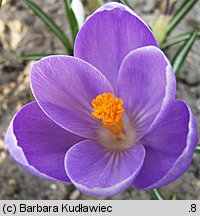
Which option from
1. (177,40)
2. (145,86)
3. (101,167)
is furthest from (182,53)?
(101,167)

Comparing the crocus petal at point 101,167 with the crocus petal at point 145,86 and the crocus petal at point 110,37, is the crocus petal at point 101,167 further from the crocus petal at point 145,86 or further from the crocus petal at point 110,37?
the crocus petal at point 110,37

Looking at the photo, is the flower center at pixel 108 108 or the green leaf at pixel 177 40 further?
the green leaf at pixel 177 40

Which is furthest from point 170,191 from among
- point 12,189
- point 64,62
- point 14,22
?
point 14,22

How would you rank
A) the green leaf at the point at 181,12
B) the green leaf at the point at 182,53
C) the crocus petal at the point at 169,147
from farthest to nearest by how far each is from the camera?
1. the green leaf at the point at 181,12
2. the green leaf at the point at 182,53
3. the crocus petal at the point at 169,147

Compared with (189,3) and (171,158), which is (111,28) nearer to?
(171,158)

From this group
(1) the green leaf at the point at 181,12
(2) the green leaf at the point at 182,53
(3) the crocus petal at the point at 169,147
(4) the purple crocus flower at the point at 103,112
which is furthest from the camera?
(1) the green leaf at the point at 181,12

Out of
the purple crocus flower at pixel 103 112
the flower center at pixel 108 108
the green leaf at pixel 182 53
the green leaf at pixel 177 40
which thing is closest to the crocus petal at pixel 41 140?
the purple crocus flower at pixel 103 112
